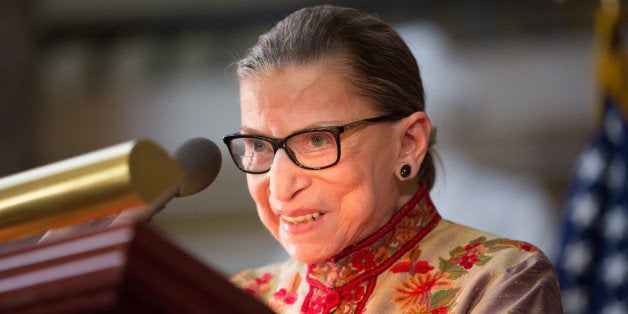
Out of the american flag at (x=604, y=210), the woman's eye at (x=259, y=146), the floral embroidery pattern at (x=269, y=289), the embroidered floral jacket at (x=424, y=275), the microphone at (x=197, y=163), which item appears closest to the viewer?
the microphone at (x=197, y=163)

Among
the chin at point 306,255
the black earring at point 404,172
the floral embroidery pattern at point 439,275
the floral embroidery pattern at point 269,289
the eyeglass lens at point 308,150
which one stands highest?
the eyeglass lens at point 308,150

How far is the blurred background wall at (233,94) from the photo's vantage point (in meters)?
6.47

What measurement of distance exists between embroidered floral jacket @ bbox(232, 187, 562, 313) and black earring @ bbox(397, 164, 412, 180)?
0.07 metres

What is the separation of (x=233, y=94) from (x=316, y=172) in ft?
14.5

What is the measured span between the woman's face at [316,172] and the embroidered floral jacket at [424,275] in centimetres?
9

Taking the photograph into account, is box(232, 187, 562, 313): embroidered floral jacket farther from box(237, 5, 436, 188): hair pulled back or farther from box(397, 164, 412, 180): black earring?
box(237, 5, 436, 188): hair pulled back

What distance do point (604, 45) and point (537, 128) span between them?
3.65 m

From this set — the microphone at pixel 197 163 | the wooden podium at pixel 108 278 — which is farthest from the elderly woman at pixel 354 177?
the wooden podium at pixel 108 278

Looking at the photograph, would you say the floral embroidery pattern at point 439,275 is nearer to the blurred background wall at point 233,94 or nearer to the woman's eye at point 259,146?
the woman's eye at point 259,146

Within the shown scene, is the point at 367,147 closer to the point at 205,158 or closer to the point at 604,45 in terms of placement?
the point at 205,158

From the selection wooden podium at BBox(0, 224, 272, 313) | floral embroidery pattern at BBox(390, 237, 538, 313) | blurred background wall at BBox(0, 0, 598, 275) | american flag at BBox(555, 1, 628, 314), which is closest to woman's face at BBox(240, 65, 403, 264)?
floral embroidery pattern at BBox(390, 237, 538, 313)

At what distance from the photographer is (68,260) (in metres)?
0.61

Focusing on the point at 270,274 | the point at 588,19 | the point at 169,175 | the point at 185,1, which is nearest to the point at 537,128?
the point at 588,19

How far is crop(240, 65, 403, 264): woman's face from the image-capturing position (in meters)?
1.45
